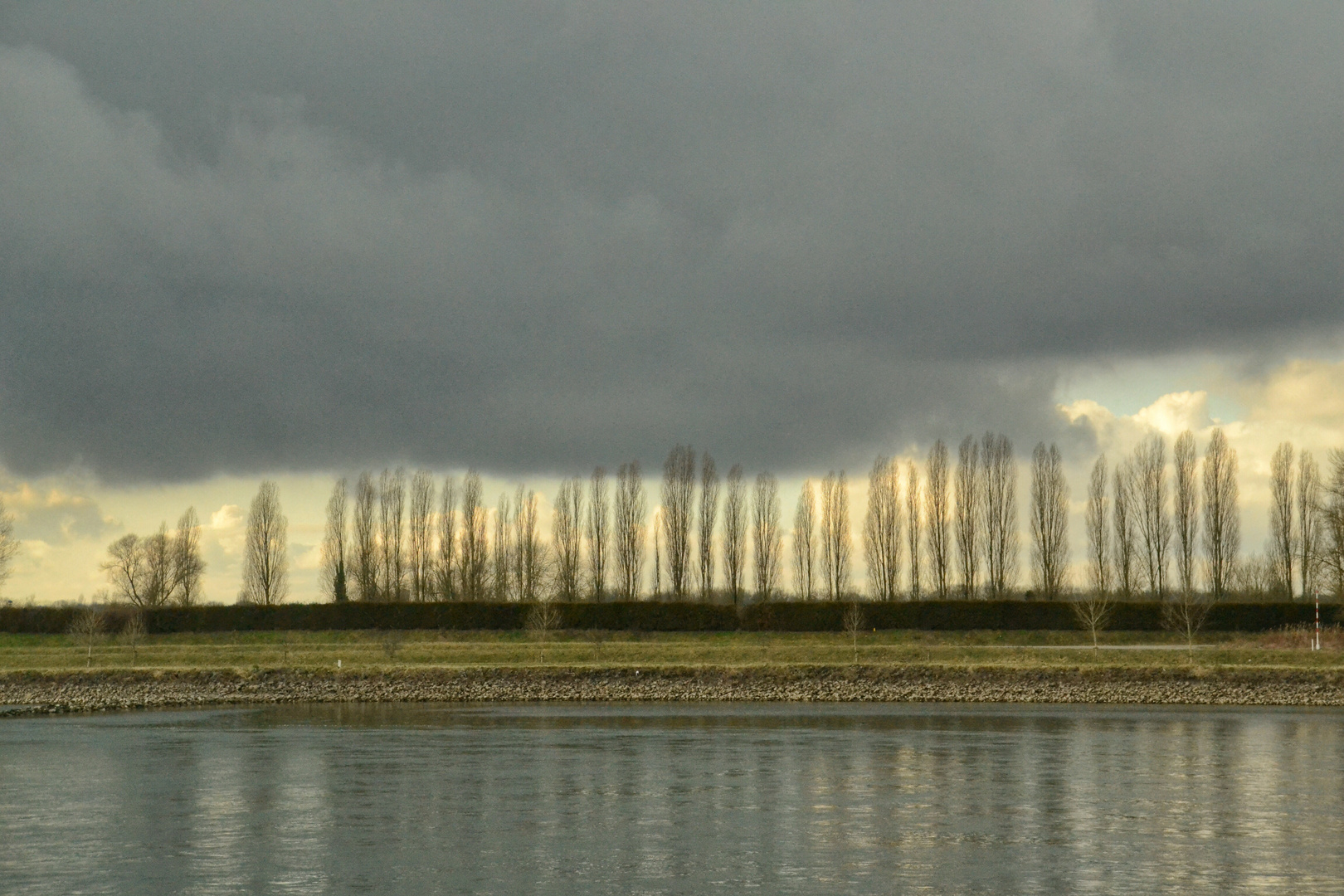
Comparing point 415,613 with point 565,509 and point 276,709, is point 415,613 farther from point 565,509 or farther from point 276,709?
point 276,709

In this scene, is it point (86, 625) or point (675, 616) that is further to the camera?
point (675, 616)

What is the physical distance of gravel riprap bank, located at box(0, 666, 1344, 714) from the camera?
169ft

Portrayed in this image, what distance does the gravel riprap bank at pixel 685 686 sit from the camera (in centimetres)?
5138

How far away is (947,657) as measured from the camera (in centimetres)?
5862

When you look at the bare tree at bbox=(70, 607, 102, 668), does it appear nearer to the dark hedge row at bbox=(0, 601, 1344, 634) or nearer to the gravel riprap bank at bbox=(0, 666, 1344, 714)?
the dark hedge row at bbox=(0, 601, 1344, 634)

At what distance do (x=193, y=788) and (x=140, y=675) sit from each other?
33.6 m

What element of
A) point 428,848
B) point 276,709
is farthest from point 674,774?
point 276,709

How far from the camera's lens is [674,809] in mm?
22641

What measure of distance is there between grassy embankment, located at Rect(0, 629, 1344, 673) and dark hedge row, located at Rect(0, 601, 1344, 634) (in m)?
1.09

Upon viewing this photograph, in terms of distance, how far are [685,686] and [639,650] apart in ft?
25.3

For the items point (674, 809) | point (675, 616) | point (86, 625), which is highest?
point (86, 625)

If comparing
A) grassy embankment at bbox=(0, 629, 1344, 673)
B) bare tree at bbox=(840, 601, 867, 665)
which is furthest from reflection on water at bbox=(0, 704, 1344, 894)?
bare tree at bbox=(840, 601, 867, 665)

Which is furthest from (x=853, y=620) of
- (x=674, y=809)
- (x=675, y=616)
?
(x=674, y=809)

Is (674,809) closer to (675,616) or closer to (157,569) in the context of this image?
(675,616)
